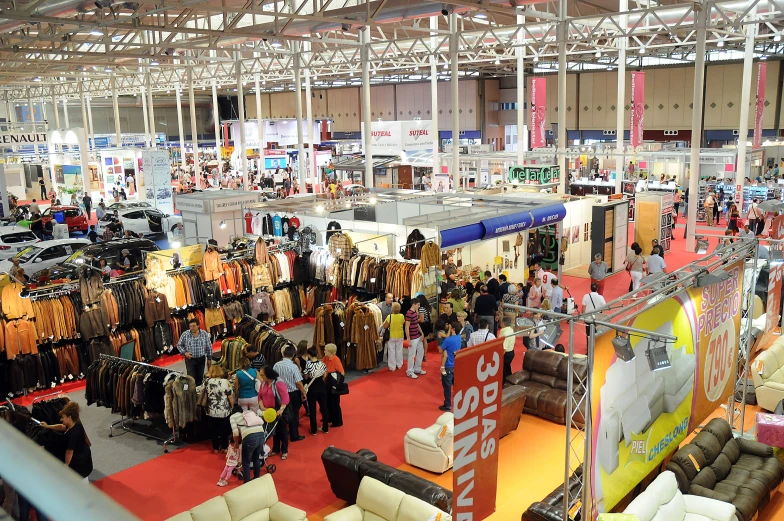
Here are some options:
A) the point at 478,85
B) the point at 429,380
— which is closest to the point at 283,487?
→ the point at 429,380

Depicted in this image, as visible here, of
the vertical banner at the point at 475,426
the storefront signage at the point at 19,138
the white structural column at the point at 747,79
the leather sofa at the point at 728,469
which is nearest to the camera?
the vertical banner at the point at 475,426

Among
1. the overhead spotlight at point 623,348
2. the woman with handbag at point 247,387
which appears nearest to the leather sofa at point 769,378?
the overhead spotlight at point 623,348

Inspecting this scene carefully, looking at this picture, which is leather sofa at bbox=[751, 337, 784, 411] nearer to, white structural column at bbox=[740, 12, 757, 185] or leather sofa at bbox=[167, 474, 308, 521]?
leather sofa at bbox=[167, 474, 308, 521]

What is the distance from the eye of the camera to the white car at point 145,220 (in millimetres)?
24984

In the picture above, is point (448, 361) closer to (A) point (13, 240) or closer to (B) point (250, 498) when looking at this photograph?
(B) point (250, 498)

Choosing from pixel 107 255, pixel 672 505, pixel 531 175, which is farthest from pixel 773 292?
pixel 107 255

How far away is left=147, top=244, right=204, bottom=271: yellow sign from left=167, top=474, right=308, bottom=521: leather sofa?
717 cm

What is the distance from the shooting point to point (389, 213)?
1673cm

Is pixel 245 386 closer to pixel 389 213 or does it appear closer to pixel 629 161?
pixel 389 213

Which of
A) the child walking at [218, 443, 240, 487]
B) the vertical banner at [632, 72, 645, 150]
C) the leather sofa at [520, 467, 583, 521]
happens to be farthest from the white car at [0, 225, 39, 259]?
the vertical banner at [632, 72, 645, 150]

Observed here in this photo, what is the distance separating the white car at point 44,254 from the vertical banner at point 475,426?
52.9 feet

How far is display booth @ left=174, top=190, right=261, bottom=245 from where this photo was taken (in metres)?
17.6

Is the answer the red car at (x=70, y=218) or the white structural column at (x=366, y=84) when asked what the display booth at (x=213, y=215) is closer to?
the white structural column at (x=366, y=84)

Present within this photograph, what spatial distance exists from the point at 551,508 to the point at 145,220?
21587 millimetres
